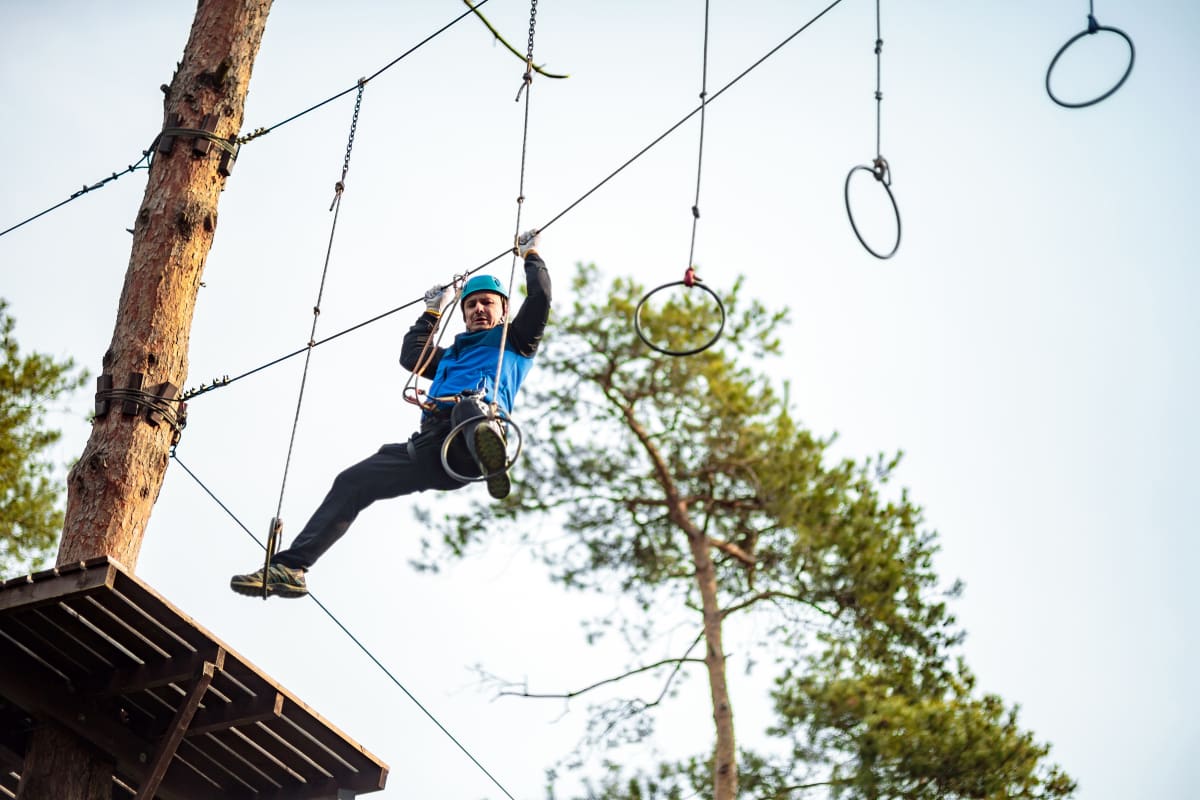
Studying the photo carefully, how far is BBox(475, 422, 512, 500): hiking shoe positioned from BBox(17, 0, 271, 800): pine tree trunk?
4.67 feet

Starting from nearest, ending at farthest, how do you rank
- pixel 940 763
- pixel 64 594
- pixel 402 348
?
pixel 64 594 < pixel 402 348 < pixel 940 763

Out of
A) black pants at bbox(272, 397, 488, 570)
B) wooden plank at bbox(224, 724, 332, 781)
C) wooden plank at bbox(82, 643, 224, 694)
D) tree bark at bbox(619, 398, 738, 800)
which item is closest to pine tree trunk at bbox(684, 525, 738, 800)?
tree bark at bbox(619, 398, 738, 800)

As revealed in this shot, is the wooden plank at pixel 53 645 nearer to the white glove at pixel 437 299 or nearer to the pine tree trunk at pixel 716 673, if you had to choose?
the white glove at pixel 437 299

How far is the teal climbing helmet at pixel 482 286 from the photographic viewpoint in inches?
265

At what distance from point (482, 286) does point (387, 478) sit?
3.46ft

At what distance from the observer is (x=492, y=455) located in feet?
19.0

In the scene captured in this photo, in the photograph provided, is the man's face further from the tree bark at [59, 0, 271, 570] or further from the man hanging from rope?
the tree bark at [59, 0, 271, 570]

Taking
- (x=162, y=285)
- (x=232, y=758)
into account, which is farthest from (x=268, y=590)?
(x=162, y=285)

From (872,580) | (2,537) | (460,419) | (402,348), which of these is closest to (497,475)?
(460,419)

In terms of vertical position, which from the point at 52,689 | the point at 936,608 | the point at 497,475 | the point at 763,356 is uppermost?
the point at 763,356

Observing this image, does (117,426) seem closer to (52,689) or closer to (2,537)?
(52,689)

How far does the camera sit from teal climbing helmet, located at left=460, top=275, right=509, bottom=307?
6.73 meters

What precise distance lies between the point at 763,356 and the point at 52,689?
8336 millimetres

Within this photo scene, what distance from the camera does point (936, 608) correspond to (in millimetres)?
12172
